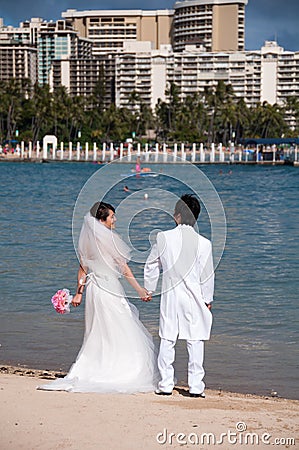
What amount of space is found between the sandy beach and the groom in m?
0.57

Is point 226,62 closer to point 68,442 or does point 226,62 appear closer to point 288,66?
point 288,66

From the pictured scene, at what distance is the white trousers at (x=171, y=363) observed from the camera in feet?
21.6

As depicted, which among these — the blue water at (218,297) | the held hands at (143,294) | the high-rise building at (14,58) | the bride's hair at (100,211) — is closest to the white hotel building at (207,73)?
the high-rise building at (14,58)

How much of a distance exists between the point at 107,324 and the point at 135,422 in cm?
116

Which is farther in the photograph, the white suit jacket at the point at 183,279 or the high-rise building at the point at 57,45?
the high-rise building at the point at 57,45

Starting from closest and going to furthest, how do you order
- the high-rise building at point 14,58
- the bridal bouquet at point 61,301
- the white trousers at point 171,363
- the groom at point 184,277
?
the groom at point 184,277
the white trousers at point 171,363
the bridal bouquet at point 61,301
the high-rise building at point 14,58

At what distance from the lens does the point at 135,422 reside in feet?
19.1

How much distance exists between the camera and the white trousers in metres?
6.59

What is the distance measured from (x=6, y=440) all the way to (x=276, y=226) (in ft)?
75.6

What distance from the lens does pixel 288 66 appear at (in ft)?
513

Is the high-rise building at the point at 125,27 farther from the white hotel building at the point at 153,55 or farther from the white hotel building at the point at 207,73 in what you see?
the white hotel building at the point at 207,73

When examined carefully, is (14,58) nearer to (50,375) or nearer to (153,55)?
(153,55)

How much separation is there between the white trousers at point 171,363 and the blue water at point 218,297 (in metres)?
1.48

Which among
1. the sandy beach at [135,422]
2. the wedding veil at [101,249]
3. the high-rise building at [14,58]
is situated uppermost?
the high-rise building at [14,58]
